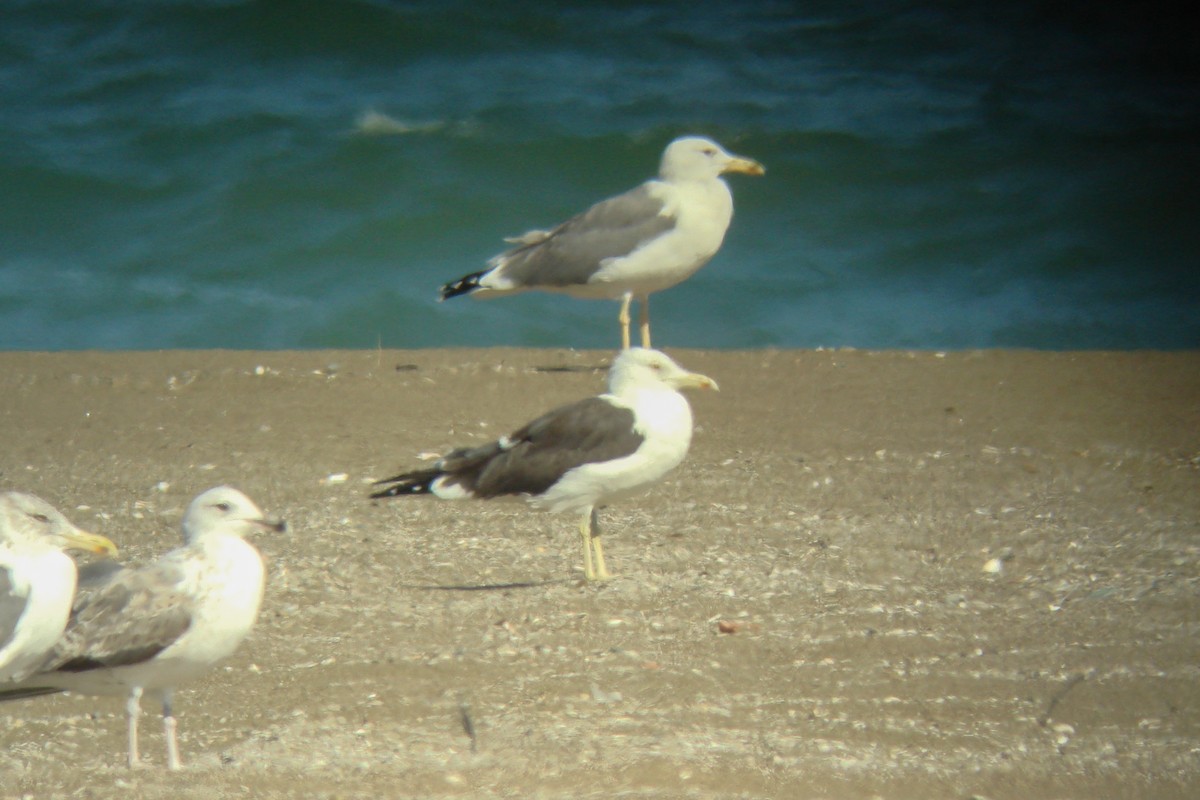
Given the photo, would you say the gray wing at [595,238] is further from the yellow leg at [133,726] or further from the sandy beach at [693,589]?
the yellow leg at [133,726]

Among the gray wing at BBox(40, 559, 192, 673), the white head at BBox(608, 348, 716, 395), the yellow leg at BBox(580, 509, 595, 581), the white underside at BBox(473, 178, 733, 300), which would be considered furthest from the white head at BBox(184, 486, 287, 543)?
the white underside at BBox(473, 178, 733, 300)

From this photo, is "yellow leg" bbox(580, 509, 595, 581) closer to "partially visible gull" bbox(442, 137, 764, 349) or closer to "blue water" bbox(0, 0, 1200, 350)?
"partially visible gull" bbox(442, 137, 764, 349)

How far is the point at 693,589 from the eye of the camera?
6.31m

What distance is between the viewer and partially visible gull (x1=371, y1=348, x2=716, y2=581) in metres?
6.30

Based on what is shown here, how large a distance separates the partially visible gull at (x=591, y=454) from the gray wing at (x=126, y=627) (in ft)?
6.01

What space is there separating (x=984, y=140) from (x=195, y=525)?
17.1 meters

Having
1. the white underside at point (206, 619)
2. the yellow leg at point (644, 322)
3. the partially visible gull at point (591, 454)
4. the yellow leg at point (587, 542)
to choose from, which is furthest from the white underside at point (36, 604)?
the yellow leg at point (644, 322)

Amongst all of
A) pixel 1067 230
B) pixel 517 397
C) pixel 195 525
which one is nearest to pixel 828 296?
pixel 1067 230

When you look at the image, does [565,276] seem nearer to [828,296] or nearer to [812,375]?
[812,375]

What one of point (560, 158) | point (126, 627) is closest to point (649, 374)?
point (126, 627)

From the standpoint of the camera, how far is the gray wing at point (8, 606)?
4359 millimetres

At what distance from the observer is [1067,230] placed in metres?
19.0

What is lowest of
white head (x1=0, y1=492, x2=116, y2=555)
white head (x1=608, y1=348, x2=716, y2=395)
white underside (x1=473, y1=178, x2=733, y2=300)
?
white head (x1=0, y1=492, x2=116, y2=555)

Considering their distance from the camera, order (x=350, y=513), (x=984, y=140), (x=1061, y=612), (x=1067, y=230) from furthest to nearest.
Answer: (x=984, y=140) < (x=1067, y=230) < (x=350, y=513) < (x=1061, y=612)
